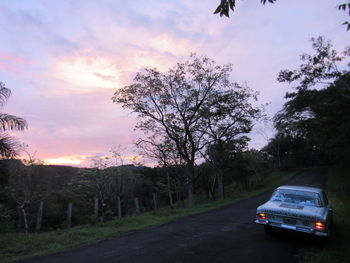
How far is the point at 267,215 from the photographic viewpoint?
6910 millimetres

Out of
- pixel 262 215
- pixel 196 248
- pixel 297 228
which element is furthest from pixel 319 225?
pixel 196 248

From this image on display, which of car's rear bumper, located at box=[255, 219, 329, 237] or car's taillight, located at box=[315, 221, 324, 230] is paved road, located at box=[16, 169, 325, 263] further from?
car's taillight, located at box=[315, 221, 324, 230]

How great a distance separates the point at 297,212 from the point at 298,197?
125 cm

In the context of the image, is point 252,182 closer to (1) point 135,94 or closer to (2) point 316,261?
(1) point 135,94

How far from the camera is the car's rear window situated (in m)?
7.23

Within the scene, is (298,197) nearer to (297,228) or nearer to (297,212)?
(297,212)

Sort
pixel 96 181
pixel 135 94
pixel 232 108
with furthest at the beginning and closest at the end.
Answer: pixel 232 108
pixel 135 94
pixel 96 181

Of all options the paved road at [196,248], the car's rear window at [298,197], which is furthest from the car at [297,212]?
the paved road at [196,248]

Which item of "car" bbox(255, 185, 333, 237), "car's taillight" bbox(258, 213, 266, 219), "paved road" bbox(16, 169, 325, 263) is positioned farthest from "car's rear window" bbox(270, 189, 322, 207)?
"paved road" bbox(16, 169, 325, 263)

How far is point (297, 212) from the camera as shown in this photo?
21.1 feet

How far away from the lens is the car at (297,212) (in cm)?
614

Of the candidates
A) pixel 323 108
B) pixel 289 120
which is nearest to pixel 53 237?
pixel 323 108

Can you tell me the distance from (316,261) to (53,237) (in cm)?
811

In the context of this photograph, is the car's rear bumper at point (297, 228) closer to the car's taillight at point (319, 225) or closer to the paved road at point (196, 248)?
the car's taillight at point (319, 225)
